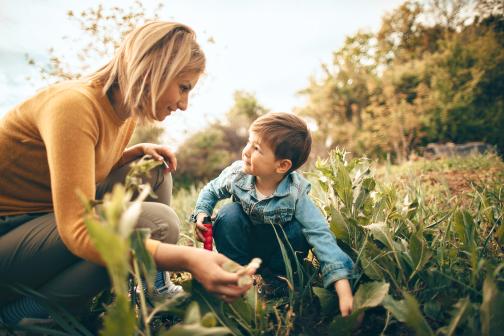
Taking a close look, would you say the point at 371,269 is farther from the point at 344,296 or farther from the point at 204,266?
the point at 204,266

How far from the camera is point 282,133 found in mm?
1506

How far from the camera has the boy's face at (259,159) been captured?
1505mm

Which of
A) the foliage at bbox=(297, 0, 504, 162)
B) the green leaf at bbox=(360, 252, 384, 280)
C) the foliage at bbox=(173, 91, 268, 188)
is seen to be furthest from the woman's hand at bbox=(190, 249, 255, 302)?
the foliage at bbox=(173, 91, 268, 188)

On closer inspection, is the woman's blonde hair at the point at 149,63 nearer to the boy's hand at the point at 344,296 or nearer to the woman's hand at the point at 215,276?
the woman's hand at the point at 215,276

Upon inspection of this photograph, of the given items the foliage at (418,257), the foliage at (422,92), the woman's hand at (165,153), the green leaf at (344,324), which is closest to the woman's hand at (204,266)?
the green leaf at (344,324)

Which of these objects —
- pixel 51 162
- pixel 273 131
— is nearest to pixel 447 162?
pixel 273 131

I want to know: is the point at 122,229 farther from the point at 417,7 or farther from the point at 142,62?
the point at 417,7

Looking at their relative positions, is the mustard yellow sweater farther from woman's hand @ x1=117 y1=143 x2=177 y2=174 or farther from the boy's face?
the boy's face

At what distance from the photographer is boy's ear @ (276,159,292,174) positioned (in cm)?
153

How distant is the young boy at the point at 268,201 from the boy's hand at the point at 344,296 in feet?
0.84

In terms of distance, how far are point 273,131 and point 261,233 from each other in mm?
459

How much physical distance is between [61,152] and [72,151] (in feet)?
0.09

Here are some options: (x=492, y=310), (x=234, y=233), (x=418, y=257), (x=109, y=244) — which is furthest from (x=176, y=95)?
(x=492, y=310)

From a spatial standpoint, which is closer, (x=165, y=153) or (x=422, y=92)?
(x=165, y=153)
